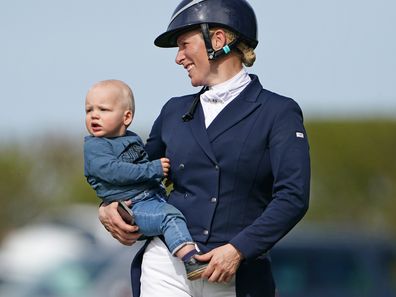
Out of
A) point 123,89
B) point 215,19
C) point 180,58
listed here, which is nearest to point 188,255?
point 123,89

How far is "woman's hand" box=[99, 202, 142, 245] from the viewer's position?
6.50 m

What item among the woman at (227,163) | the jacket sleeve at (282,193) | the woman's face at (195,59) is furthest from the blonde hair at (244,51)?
the jacket sleeve at (282,193)

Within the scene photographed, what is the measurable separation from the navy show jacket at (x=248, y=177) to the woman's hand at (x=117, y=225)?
10.0 inches

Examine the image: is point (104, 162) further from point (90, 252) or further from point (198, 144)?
point (90, 252)

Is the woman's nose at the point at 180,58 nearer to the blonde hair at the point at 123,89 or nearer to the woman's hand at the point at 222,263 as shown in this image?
the blonde hair at the point at 123,89

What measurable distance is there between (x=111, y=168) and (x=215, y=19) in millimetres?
860

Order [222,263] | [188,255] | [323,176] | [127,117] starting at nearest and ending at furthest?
[222,263]
[188,255]
[127,117]
[323,176]

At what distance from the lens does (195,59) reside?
6.56 m

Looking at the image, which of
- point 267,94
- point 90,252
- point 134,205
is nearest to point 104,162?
point 134,205

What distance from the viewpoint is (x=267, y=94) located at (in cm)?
658

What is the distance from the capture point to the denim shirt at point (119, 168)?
640cm

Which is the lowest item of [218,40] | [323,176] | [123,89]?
[323,176]

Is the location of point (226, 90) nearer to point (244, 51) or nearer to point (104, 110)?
point (244, 51)

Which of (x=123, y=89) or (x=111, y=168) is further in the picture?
(x=123, y=89)
